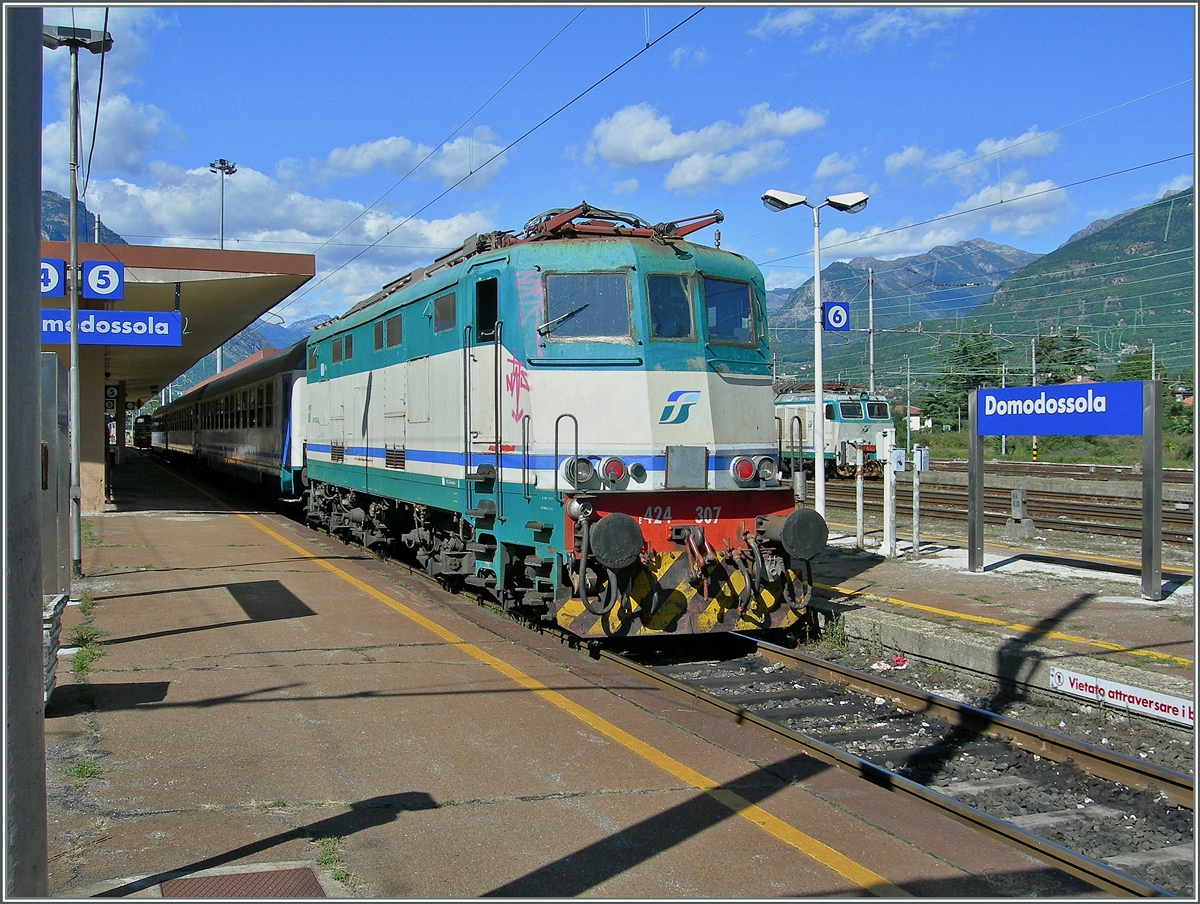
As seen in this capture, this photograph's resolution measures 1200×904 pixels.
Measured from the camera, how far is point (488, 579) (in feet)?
31.3

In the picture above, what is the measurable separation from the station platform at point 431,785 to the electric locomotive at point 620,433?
0.89 metres

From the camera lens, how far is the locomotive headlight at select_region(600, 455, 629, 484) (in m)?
8.15

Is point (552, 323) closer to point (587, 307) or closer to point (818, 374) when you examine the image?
point (587, 307)

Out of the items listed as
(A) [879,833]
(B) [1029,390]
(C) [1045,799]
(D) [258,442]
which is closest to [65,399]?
(A) [879,833]

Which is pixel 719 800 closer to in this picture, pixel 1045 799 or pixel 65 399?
pixel 1045 799

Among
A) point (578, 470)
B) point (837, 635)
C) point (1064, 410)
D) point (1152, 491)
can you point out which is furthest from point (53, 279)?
point (1152, 491)

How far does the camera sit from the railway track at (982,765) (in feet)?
16.1

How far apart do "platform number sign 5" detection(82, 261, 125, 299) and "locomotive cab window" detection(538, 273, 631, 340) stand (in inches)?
469

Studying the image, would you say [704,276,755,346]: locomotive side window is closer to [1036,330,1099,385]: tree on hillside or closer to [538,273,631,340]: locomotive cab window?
[538,273,631,340]: locomotive cab window

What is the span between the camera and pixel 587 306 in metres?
8.51

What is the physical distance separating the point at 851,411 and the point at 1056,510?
41.1 feet

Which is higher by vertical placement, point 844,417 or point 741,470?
point 844,417

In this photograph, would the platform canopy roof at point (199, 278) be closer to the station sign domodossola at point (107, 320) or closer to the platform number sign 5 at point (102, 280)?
the platform number sign 5 at point (102, 280)

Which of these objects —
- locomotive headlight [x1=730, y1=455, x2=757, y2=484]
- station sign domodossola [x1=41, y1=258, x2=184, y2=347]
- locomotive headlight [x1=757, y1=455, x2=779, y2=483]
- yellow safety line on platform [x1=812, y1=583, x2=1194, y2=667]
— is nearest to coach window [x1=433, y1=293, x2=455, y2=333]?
locomotive headlight [x1=730, y1=455, x2=757, y2=484]
